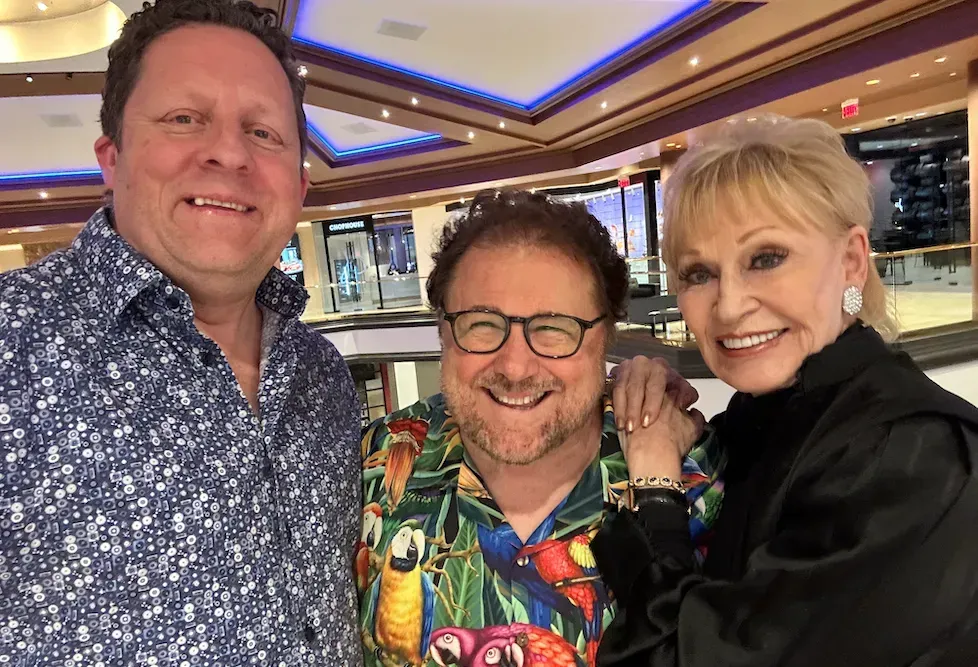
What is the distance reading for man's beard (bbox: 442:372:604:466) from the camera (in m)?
1.39

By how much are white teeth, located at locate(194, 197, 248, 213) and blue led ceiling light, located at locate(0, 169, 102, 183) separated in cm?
1273

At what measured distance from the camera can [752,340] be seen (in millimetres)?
1326

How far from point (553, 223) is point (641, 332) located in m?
4.71

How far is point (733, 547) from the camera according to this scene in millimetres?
1220

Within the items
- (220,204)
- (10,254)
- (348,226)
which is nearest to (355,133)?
(348,226)

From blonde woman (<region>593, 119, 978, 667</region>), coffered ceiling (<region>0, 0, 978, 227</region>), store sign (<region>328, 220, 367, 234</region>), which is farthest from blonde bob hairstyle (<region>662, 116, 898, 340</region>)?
store sign (<region>328, 220, 367, 234</region>)

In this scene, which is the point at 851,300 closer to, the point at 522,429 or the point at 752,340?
the point at 752,340

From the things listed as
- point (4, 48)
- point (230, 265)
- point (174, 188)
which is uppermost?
point (4, 48)

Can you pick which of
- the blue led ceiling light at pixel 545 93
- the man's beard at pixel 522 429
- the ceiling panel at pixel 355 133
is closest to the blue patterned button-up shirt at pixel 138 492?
the man's beard at pixel 522 429

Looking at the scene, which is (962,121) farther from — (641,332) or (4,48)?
(4,48)

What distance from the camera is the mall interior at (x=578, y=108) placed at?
17.8ft

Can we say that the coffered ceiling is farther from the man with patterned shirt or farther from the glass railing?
the man with patterned shirt

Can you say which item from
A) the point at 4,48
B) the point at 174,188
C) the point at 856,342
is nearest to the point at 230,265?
the point at 174,188

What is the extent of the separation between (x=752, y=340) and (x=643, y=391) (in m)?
0.27
